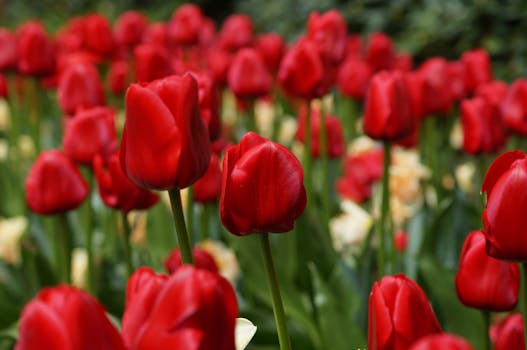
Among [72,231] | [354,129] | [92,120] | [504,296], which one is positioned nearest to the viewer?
[504,296]

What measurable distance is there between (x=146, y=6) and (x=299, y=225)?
21.6 ft

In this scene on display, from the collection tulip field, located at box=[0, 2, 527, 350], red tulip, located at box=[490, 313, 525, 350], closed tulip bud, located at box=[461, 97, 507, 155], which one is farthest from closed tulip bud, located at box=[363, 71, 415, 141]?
red tulip, located at box=[490, 313, 525, 350]

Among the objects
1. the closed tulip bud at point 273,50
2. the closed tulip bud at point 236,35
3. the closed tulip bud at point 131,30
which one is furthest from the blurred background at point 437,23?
the closed tulip bud at point 131,30

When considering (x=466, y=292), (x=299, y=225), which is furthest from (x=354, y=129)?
(x=466, y=292)

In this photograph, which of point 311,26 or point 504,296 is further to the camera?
point 311,26

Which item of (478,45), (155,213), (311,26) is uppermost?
(311,26)

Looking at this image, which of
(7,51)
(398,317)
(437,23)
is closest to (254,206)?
(398,317)

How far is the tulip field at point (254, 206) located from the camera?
2.27ft

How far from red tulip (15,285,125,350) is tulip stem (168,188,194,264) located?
338mm

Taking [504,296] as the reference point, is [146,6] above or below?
below

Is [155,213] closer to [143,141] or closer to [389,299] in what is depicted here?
[143,141]

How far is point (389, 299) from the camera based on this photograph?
724mm

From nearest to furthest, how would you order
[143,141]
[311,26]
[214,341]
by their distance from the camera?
[214,341], [143,141], [311,26]

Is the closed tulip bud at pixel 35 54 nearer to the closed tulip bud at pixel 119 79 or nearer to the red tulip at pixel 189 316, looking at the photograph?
the closed tulip bud at pixel 119 79
